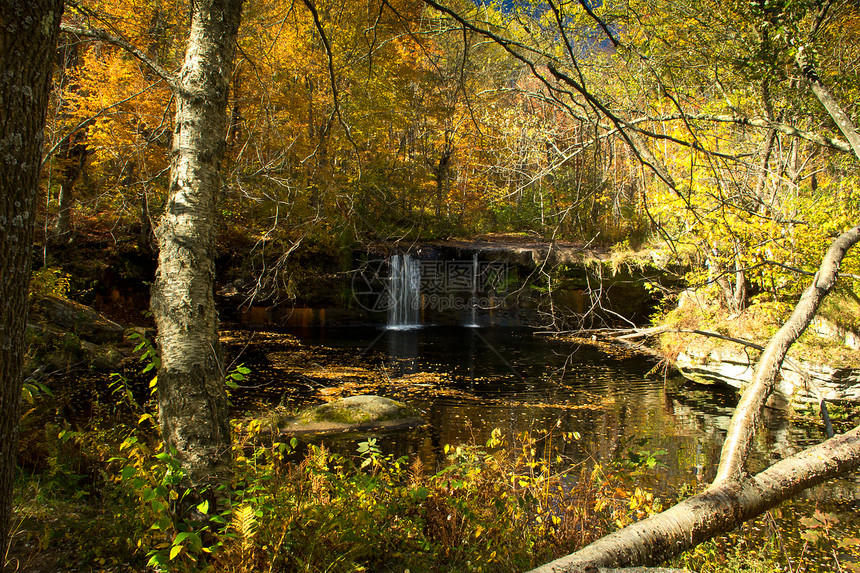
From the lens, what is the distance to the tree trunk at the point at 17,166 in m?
1.38

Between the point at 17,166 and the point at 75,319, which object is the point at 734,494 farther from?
the point at 75,319

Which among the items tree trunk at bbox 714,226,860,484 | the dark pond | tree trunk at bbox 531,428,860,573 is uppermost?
tree trunk at bbox 714,226,860,484

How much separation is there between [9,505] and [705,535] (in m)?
2.51

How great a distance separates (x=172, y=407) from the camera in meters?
2.71

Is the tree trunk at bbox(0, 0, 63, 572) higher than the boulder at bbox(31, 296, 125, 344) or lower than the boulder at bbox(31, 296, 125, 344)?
higher

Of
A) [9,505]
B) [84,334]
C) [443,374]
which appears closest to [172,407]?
[9,505]

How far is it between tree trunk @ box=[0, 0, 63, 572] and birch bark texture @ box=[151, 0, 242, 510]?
1.19m

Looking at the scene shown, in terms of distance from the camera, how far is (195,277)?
9.12 feet

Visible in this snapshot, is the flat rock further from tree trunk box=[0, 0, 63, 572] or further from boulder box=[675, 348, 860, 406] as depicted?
tree trunk box=[0, 0, 63, 572]

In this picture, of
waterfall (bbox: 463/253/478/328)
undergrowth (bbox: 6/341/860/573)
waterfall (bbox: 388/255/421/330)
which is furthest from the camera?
waterfall (bbox: 463/253/478/328)

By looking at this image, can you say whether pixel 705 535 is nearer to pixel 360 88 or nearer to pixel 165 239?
pixel 165 239

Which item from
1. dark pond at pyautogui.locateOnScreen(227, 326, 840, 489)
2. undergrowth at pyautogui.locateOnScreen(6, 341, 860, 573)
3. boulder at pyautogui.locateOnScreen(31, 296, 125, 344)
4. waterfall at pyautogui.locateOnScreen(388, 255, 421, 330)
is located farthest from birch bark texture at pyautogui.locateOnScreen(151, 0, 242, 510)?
waterfall at pyautogui.locateOnScreen(388, 255, 421, 330)

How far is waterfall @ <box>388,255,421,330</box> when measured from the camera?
19.2 metres

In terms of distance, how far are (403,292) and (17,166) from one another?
59.2 feet
